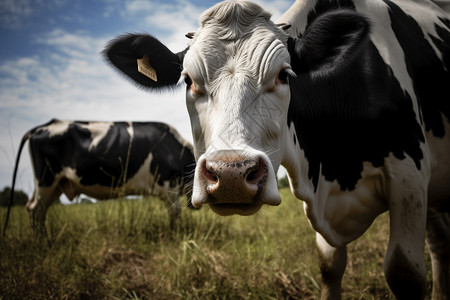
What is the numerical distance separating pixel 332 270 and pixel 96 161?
19.8 feet

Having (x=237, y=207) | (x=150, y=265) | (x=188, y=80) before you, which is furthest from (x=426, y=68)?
(x=150, y=265)

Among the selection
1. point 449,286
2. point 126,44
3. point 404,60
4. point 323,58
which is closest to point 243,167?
point 323,58

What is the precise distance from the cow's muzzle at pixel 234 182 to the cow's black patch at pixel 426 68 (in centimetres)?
174

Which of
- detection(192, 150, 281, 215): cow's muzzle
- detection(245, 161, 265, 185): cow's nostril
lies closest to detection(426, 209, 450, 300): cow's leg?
detection(192, 150, 281, 215): cow's muzzle

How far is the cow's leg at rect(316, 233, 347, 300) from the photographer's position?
2801 millimetres

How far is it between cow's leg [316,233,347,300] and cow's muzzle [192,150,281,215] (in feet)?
Answer: 5.10

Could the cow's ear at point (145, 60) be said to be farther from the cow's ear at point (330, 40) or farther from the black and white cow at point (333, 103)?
the cow's ear at point (330, 40)

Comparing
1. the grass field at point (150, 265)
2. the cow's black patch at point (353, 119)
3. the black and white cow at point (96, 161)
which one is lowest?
the black and white cow at point (96, 161)

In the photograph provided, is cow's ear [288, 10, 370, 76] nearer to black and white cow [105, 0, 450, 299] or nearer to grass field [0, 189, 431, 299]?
black and white cow [105, 0, 450, 299]

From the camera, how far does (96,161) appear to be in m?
7.56

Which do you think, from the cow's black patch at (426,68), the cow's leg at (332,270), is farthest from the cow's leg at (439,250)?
the cow's black patch at (426,68)

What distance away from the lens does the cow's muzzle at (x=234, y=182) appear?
1.43 meters

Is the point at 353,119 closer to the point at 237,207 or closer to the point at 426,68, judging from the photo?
the point at 426,68

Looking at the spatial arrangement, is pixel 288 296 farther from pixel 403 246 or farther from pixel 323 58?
pixel 323 58
